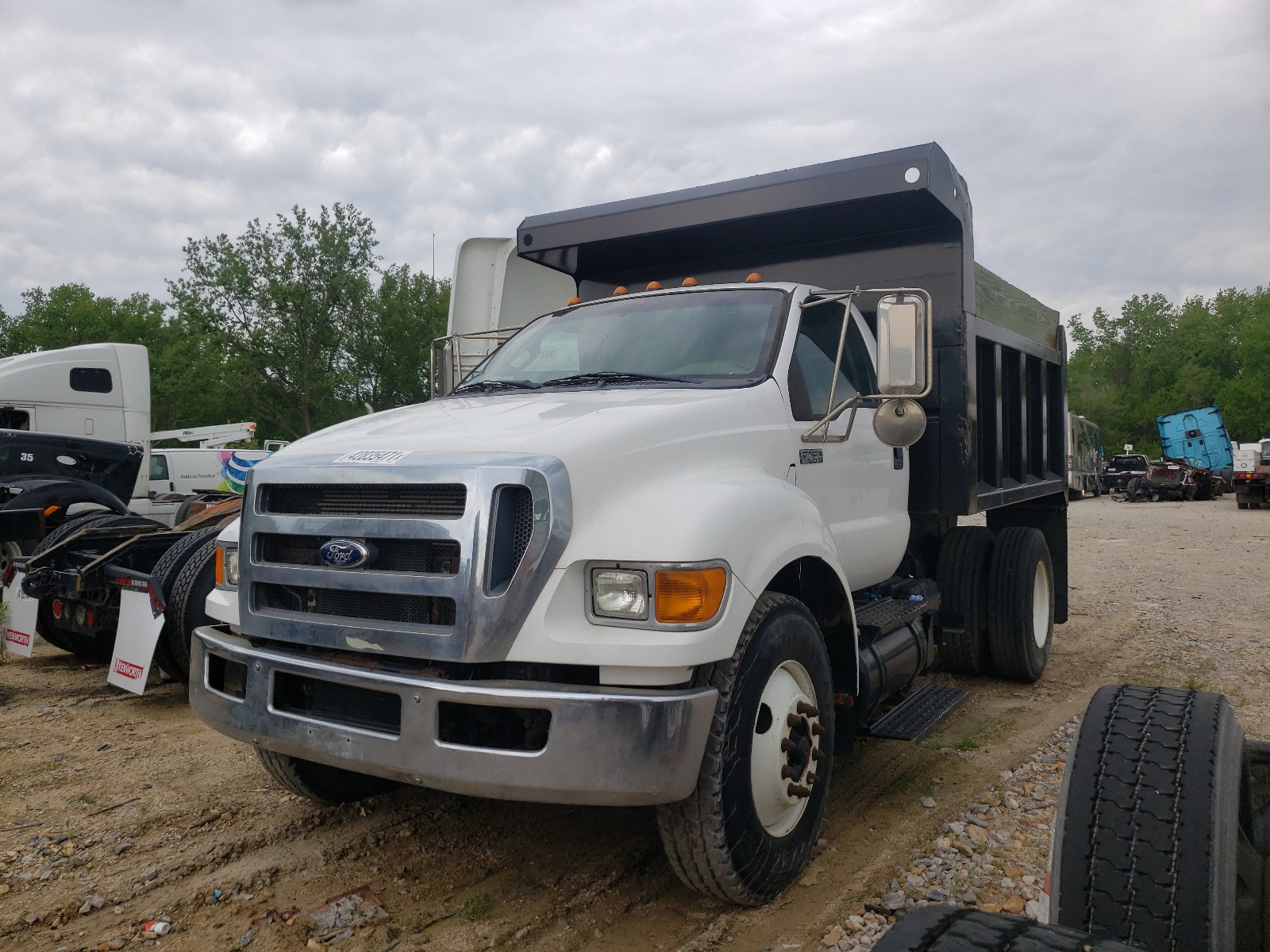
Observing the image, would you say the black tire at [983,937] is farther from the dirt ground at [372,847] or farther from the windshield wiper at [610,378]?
the windshield wiper at [610,378]

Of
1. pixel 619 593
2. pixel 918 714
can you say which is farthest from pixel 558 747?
pixel 918 714

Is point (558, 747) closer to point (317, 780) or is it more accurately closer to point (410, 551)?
point (410, 551)

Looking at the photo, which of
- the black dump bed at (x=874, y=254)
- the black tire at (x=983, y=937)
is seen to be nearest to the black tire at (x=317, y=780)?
the black tire at (x=983, y=937)

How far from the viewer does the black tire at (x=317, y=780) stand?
367 centimetres

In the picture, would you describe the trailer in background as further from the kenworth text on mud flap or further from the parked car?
the kenworth text on mud flap

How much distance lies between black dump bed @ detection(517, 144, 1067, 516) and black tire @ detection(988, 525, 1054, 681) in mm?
419

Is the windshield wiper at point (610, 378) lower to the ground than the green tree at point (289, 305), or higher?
lower

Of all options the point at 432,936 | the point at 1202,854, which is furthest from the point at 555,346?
the point at 1202,854

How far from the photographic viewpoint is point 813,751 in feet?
10.5

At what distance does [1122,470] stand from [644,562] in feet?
132

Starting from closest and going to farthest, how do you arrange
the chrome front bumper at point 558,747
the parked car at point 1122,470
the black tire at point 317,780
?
the chrome front bumper at point 558,747
the black tire at point 317,780
the parked car at point 1122,470

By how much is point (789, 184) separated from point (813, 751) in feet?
9.83

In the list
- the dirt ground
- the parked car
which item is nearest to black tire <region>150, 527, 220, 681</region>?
the dirt ground

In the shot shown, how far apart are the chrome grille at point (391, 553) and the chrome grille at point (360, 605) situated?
3.3 inches
